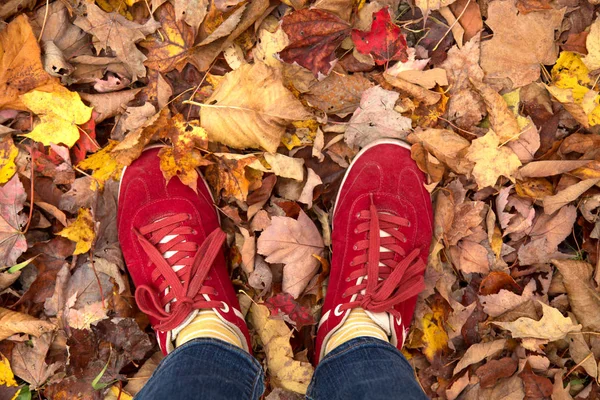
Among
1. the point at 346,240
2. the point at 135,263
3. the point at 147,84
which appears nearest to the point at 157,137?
the point at 147,84

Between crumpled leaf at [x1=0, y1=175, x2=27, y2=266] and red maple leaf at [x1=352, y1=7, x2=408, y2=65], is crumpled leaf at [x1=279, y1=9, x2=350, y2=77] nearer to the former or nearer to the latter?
red maple leaf at [x1=352, y1=7, x2=408, y2=65]

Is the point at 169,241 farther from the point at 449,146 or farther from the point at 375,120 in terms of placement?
the point at 449,146

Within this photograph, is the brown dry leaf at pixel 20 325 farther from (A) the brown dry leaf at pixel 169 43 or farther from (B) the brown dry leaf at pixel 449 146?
(B) the brown dry leaf at pixel 449 146

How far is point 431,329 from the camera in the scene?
158 cm

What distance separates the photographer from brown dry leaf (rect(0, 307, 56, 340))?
1485 millimetres

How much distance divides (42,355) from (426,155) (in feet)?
4.76

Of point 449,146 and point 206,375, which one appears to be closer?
point 206,375

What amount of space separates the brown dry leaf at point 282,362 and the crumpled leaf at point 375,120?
662 mm

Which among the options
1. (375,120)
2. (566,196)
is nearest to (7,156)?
(375,120)

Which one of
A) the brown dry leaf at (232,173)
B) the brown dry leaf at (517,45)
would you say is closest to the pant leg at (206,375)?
the brown dry leaf at (232,173)

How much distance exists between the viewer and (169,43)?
4.88 feet

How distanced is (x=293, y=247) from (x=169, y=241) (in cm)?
43

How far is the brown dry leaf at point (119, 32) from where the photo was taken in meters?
1.46

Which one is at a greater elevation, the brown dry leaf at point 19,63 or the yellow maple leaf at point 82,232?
the brown dry leaf at point 19,63
